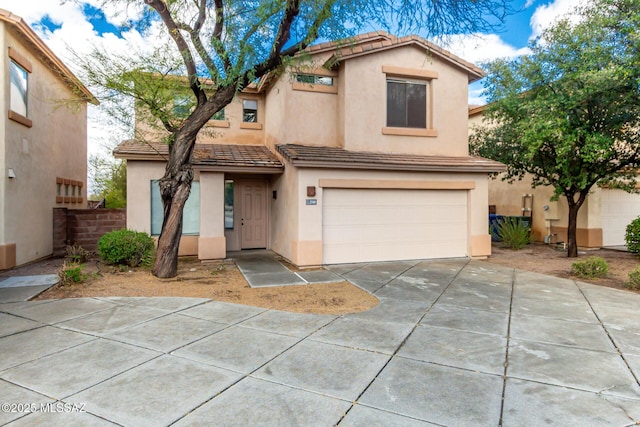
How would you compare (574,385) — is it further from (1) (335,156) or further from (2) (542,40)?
(2) (542,40)

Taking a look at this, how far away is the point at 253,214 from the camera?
42.0 ft

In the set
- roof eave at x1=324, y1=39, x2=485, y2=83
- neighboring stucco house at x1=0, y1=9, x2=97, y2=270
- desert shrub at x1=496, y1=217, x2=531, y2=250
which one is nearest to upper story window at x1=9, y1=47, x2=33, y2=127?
neighboring stucco house at x1=0, y1=9, x2=97, y2=270

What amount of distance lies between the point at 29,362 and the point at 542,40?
13861mm

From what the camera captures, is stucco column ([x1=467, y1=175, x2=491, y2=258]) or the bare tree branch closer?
the bare tree branch

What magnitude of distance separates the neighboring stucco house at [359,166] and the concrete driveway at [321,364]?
4014 mm

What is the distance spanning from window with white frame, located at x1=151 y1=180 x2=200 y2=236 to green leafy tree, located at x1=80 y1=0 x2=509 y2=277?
2.72 metres

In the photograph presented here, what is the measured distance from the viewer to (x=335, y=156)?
32.3 ft

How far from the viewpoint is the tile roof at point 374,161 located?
955 cm

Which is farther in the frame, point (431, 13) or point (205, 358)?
point (431, 13)

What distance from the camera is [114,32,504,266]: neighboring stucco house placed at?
33.0 ft

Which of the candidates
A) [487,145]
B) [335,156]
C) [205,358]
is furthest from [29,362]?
[487,145]

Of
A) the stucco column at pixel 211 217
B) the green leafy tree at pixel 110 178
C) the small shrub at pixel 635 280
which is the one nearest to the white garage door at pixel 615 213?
the small shrub at pixel 635 280

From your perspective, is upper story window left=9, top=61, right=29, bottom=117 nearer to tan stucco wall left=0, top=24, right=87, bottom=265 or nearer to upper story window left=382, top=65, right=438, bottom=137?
tan stucco wall left=0, top=24, right=87, bottom=265

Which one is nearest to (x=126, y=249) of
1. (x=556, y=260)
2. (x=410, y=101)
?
(x=410, y=101)
